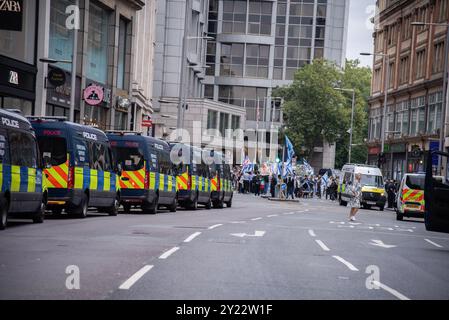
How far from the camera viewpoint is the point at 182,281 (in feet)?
Answer: 39.9

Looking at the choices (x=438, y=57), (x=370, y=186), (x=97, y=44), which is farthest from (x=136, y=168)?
(x=438, y=57)

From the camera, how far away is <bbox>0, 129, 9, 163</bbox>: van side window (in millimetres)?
20062

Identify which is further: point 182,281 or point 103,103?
point 103,103

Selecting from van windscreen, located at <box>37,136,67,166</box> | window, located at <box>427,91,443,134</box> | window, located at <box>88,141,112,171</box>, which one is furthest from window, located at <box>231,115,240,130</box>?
van windscreen, located at <box>37,136,67,166</box>

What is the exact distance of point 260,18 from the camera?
104 meters

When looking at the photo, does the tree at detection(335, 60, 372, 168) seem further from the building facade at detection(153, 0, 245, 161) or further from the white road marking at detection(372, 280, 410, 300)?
the white road marking at detection(372, 280, 410, 300)

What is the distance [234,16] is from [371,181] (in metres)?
47.7

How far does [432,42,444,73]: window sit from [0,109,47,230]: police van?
46.1 m

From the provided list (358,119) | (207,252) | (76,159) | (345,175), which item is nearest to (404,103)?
(345,175)

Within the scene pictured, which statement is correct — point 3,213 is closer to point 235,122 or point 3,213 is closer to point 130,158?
point 130,158

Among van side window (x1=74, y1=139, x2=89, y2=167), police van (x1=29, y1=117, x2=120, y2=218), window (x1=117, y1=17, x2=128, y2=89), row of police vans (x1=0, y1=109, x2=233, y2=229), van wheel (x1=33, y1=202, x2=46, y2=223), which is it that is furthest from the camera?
window (x1=117, y1=17, x2=128, y2=89)
